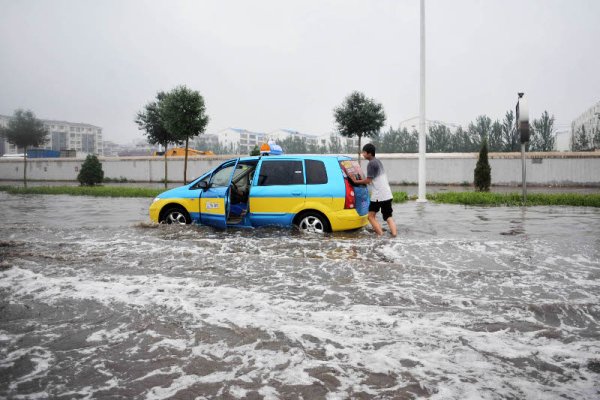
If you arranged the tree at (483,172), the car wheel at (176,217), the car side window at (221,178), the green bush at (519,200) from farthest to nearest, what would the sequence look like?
the tree at (483,172) < the green bush at (519,200) < the car wheel at (176,217) < the car side window at (221,178)

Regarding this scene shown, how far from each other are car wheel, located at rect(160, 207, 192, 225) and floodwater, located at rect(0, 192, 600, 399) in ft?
4.86

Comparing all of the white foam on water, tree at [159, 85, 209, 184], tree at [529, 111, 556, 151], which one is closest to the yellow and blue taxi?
the white foam on water

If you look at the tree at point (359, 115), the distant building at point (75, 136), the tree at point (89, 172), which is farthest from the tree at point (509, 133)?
the distant building at point (75, 136)

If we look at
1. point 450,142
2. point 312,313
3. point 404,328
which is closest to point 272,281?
point 312,313

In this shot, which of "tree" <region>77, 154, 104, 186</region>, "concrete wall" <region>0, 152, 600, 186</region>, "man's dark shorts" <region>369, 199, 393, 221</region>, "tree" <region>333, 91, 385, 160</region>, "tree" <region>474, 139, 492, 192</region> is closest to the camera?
"man's dark shorts" <region>369, 199, 393, 221</region>

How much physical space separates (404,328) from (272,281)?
2.06m

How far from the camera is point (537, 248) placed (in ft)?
24.6

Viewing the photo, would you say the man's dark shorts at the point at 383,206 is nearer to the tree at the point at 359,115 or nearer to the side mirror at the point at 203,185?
the side mirror at the point at 203,185

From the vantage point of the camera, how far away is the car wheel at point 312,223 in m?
8.64

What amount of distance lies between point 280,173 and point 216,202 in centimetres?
145

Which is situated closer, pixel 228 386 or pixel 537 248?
pixel 228 386

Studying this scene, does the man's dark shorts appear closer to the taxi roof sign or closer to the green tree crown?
the taxi roof sign

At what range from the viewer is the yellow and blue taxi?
8594mm

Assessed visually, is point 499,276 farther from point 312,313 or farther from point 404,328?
point 312,313
